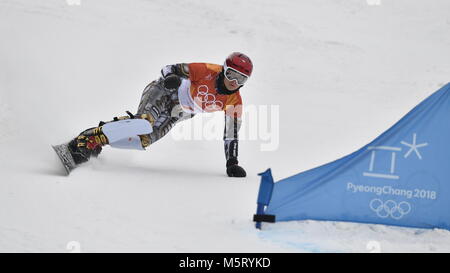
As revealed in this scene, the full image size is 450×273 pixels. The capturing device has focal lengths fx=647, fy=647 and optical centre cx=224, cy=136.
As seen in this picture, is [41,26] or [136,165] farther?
[41,26]

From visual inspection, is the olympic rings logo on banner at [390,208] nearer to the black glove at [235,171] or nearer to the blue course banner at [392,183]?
the blue course banner at [392,183]

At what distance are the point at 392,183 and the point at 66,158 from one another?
3316mm

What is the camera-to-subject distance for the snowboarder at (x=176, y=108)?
659 centimetres

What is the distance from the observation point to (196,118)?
10.5 m

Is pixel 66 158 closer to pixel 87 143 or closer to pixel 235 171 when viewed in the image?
pixel 87 143

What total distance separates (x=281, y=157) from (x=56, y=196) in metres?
3.66

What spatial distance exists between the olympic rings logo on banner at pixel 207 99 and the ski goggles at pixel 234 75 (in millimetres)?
322

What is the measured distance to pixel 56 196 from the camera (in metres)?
5.23

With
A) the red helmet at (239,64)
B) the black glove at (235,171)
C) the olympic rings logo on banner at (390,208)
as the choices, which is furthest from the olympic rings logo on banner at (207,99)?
the olympic rings logo on banner at (390,208)

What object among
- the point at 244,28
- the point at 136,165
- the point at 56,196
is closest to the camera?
the point at 56,196

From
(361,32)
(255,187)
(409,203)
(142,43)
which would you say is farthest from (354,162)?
(361,32)

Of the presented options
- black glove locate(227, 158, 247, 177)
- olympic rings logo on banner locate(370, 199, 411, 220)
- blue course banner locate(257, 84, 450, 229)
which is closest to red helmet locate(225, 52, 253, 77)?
black glove locate(227, 158, 247, 177)

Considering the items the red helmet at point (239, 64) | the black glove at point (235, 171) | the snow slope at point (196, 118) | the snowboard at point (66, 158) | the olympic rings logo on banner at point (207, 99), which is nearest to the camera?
the snow slope at point (196, 118)

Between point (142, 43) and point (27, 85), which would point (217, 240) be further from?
point (142, 43)
